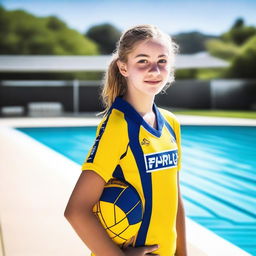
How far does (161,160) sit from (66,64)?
28.6 m

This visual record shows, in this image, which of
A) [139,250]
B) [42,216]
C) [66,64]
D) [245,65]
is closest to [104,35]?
[245,65]

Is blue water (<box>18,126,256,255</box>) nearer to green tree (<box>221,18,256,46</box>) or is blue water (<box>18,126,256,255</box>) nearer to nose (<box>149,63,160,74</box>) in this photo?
nose (<box>149,63,160,74</box>)

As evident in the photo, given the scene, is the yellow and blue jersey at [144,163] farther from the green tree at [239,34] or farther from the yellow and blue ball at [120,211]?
the green tree at [239,34]

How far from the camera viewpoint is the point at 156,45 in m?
1.70

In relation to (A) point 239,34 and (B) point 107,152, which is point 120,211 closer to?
(B) point 107,152

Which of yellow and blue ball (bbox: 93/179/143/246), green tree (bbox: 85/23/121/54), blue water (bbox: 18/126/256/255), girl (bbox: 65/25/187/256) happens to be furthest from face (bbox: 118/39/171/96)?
green tree (bbox: 85/23/121/54)

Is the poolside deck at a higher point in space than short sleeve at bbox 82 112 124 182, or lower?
lower

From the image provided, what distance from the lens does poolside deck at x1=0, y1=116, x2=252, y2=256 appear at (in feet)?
11.7

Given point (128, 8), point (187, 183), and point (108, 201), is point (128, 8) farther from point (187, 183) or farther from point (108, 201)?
point (108, 201)

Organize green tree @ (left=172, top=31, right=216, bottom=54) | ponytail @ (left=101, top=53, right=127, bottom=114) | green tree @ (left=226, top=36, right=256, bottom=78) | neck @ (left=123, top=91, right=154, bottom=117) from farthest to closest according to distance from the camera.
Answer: green tree @ (left=172, top=31, right=216, bottom=54) → green tree @ (left=226, top=36, right=256, bottom=78) → ponytail @ (left=101, top=53, right=127, bottom=114) → neck @ (left=123, top=91, right=154, bottom=117)

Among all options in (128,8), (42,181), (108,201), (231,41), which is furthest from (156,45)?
(128,8)

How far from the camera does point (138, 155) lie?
162 cm

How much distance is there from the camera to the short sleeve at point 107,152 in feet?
5.05

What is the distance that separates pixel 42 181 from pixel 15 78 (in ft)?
105
